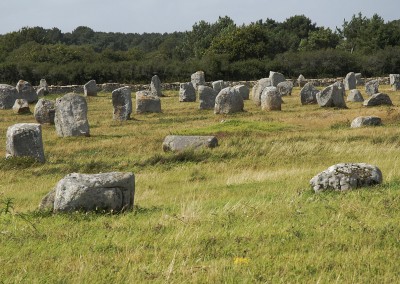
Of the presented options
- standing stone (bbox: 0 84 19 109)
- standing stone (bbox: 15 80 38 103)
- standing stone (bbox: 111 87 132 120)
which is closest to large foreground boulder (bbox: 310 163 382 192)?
standing stone (bbox: 111 87 132 120)

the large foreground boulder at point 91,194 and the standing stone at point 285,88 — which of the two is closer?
the large foreground boulder at point 91,194

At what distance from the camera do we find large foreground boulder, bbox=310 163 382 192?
37.9ft

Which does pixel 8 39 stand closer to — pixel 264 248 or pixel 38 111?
pixel 38 111

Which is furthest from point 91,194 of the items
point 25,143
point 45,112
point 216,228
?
point 45,112

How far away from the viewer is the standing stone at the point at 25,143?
20453 mm

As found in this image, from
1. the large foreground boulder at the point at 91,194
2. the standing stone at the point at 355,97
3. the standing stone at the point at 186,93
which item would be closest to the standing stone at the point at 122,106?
the standing stone at the point at 186,93

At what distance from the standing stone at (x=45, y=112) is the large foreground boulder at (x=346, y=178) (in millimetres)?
22166

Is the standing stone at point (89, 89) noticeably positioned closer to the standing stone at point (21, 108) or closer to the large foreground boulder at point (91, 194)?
the standing stone at point (21, 108)

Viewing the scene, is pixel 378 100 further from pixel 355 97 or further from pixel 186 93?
pixel 186 93

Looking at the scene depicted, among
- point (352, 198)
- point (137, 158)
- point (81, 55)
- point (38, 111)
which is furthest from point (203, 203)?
point (81, 55)

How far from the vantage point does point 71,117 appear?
26703 mm

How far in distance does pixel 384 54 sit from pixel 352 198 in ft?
225

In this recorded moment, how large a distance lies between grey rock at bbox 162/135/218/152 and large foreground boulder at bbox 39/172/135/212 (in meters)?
10.0

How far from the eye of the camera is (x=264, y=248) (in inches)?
291
